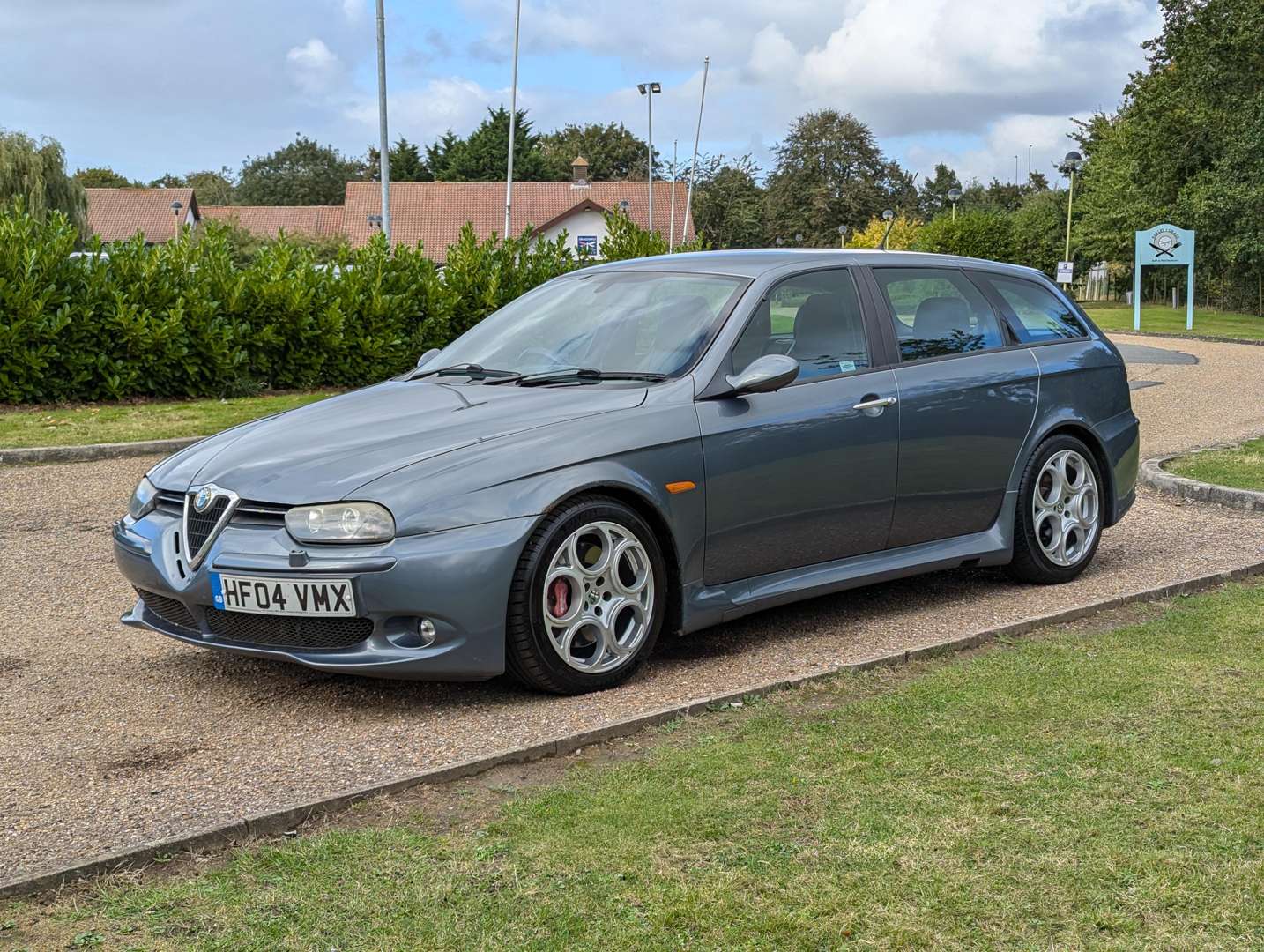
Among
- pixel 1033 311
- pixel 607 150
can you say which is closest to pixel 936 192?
pixel 607 150

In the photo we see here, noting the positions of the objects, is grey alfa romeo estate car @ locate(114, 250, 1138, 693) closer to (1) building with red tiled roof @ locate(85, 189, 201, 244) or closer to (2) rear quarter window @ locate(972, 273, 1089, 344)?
(2) rear quarter window @ locate(972, 273, 1089, 344)

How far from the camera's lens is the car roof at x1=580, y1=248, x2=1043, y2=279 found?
21.1 ft

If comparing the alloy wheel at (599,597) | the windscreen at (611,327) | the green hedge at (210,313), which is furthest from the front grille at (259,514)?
the green hedge at (210,313)

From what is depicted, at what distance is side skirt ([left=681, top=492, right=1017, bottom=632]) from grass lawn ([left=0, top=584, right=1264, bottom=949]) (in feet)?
2.46

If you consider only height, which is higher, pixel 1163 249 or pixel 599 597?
pixel 1163 249

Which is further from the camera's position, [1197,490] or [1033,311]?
[1197,490]

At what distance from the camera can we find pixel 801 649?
19.9 feet

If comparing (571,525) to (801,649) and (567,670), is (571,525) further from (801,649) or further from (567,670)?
(801,649)

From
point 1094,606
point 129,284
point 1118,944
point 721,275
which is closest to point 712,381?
point 721,275

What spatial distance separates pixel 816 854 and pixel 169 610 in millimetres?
2796

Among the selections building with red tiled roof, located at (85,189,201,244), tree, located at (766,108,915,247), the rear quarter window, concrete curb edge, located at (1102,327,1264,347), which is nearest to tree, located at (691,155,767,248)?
tree, located at (766,108,915,247)

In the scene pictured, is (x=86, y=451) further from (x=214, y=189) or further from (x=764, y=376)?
(x=214, y=189)

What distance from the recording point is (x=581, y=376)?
6.01 metres

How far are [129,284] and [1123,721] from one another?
1373 cm
